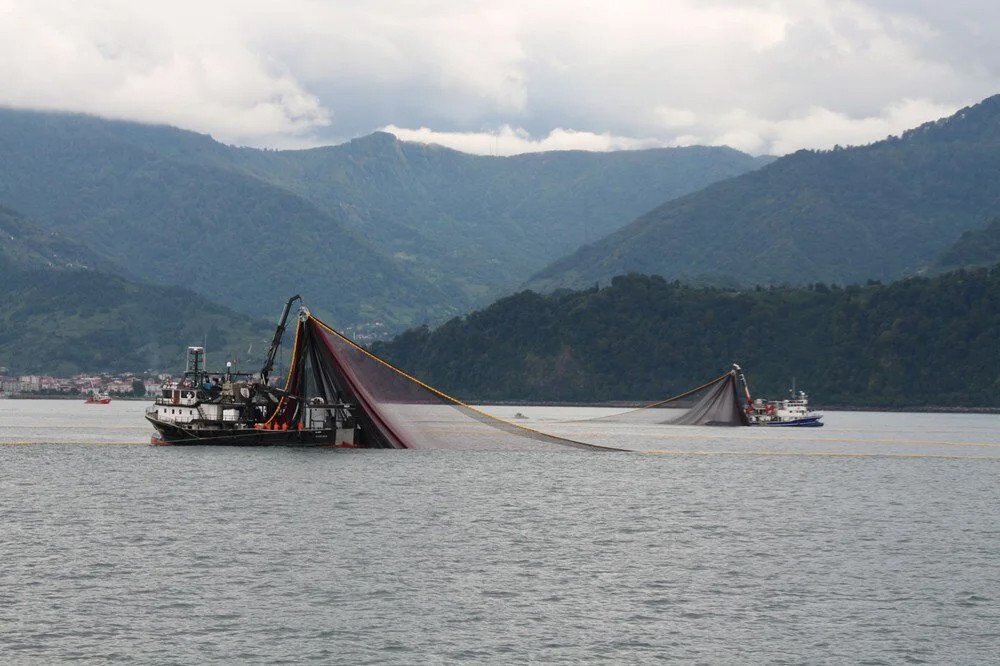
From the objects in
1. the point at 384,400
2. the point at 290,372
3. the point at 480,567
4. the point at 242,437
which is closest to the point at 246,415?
the point at 242,437

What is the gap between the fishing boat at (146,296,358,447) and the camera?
126812 mm

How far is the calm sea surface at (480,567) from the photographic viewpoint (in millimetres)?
49719

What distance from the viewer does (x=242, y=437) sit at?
5315 inches

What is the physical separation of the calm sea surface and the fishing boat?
19.5ft

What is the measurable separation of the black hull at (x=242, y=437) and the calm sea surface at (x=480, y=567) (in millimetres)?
5804

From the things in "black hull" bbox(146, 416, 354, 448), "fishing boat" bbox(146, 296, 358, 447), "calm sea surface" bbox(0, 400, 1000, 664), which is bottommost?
"calm sea surface" bbox(0, 400, 1000, 664)

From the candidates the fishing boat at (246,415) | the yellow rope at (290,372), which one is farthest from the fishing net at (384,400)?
the fishing boat at (246,415)

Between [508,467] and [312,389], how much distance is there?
21.8 metres

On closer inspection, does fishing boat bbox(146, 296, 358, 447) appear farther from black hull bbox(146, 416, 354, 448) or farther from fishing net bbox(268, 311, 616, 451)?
fishing net bbox(268, 311, 616, 451)

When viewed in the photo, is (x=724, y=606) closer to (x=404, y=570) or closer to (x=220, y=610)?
(x=404, y=570)

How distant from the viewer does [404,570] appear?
65.3 m

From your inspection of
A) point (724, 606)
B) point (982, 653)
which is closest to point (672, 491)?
point (724, 606)

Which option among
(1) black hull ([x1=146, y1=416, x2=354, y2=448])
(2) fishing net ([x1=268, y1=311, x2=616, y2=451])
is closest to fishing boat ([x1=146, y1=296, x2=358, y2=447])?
(1) black hull ([x1=146, y1=416, x2=354, y2=448])

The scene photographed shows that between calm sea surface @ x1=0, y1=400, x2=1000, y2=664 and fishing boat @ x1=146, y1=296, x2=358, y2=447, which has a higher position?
fishing boat @ x1=146, y1=296, x2=358, y2=447
